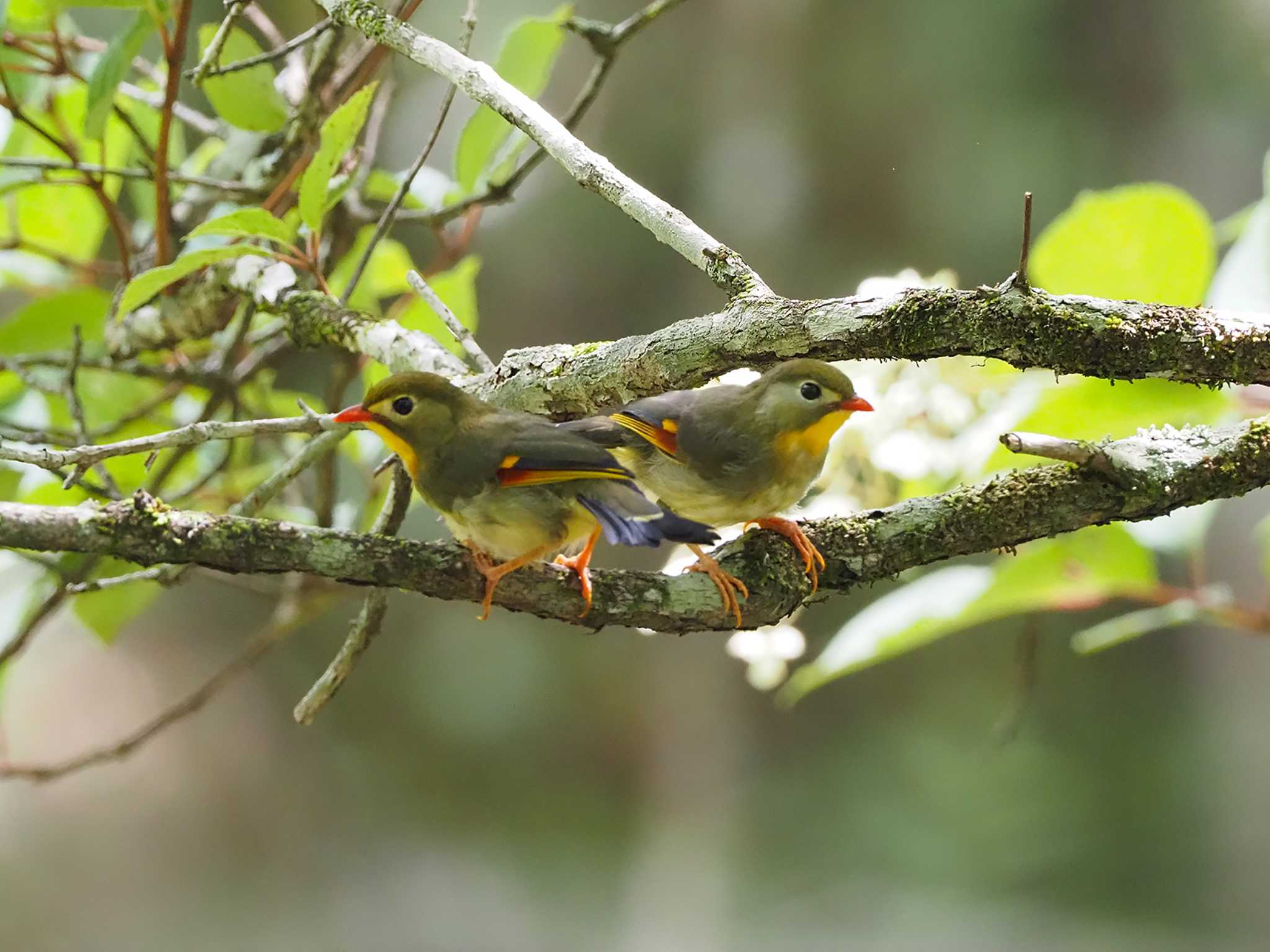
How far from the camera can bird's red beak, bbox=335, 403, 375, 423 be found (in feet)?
4.24

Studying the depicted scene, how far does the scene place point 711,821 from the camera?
348 centimetres

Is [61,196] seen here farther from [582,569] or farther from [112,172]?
[582,569]

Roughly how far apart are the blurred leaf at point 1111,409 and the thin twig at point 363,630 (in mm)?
826

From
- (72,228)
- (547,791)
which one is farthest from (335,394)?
(547,791)

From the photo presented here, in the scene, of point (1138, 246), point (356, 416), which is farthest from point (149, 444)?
point (1138, 246)

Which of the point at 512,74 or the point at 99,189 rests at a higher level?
the point at 512,74

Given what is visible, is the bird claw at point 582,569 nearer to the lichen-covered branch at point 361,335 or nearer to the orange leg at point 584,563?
the orange leg at point 584,563

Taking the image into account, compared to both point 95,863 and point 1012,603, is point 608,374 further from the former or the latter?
point 95,863

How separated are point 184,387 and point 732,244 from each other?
66.0 inches

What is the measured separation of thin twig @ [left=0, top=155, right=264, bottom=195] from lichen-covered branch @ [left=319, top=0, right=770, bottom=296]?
0.41 meters

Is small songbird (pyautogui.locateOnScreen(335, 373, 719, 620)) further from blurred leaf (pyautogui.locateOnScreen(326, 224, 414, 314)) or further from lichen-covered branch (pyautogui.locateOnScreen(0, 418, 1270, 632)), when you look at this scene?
blurred leaf (pyautogui.locateOnScreen(326, 224, 414, 314))

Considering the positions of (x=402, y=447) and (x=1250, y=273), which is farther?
(x=1250, y=273)

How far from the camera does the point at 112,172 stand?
157 centimetres

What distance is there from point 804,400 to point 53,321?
53.4 inches
